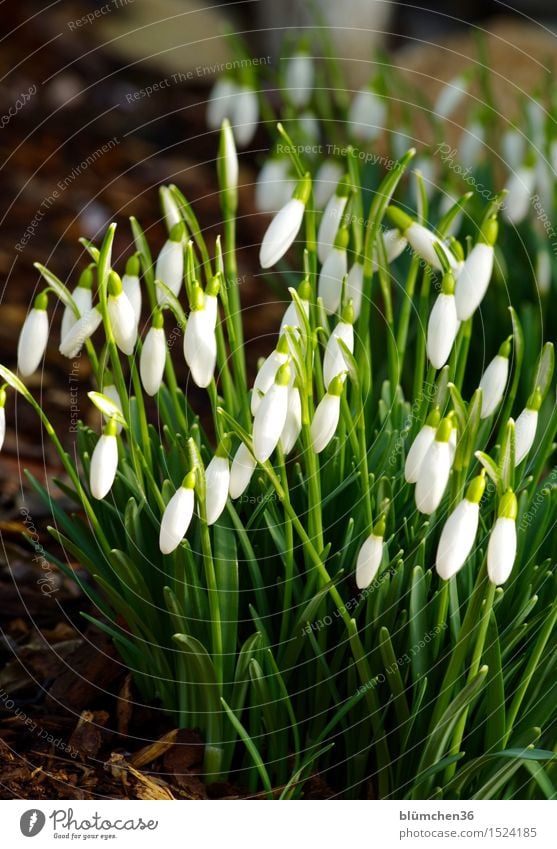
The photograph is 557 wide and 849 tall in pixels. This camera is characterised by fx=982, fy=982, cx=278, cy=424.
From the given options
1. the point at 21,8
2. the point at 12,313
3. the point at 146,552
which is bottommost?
the point at 146,552

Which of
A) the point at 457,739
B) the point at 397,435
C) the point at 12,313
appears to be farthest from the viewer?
the point at 12,313

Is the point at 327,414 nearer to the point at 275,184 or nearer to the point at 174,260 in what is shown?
the point at 174,260

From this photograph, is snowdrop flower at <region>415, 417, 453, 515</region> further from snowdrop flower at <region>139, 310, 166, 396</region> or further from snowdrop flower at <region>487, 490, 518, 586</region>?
snowdrop flower at <region>139, 310, 166, 396</region>

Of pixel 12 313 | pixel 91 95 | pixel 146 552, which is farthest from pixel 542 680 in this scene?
pixel 91 95

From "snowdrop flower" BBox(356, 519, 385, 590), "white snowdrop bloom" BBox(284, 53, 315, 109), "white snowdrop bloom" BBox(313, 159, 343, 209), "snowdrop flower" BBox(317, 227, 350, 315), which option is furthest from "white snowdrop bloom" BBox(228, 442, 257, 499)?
"white snowdrop bloom" BBox(284, 53, 315, 109)
